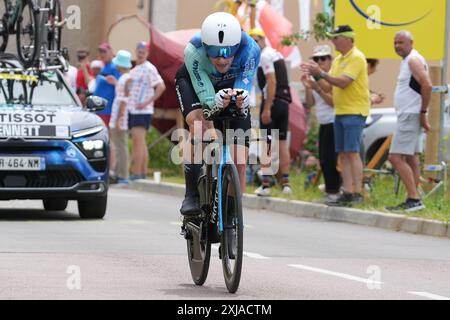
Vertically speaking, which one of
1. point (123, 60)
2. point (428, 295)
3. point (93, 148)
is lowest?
point (428, 295)

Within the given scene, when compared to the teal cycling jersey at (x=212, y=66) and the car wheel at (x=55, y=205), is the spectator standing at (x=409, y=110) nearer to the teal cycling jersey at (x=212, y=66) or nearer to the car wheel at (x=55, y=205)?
the car wheel at (x=55, y=205)

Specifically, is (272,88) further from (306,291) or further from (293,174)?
(306,291)

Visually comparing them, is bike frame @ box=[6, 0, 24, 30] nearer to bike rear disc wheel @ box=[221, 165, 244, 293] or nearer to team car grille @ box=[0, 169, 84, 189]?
team car grille @ box=[0, 169, 84, 189]

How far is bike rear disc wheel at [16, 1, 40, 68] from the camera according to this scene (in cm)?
1717

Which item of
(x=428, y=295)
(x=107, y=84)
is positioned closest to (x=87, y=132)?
(x=428, y=295)

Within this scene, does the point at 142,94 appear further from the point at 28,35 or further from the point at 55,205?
the point at 55,205

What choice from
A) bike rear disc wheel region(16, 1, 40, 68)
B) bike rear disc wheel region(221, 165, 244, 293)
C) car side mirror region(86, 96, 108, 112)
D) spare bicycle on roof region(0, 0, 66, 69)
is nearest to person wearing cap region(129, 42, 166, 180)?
spare bicycle on roof region(0, 0, 66, 69)

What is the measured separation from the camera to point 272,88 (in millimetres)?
18234

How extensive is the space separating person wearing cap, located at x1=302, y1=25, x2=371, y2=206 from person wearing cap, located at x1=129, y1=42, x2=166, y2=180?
551 cm

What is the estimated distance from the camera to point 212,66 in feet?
31.9

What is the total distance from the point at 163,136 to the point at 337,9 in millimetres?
7108

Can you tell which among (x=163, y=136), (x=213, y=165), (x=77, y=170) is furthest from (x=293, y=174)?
(x=213, y=165)

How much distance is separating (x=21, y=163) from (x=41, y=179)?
0.30 metres
